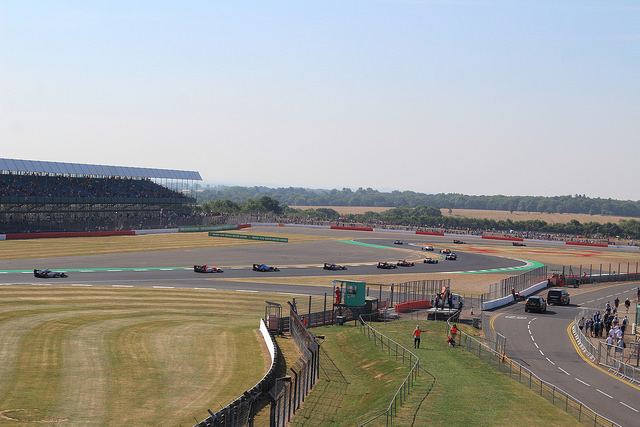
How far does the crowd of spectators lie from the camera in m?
99.8

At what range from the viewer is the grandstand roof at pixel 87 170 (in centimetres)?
10612

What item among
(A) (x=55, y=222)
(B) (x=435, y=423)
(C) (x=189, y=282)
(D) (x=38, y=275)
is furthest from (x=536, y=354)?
(A) (x=55, y=222)

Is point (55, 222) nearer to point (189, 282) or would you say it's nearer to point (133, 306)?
point (189, 282)

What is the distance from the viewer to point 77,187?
111 m

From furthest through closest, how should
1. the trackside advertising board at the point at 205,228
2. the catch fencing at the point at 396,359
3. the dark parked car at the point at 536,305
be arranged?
the trackside advertising board at the point at 205,228 < the dark parked car at the point at 536,305 < the catch fencing at the point at 396,359

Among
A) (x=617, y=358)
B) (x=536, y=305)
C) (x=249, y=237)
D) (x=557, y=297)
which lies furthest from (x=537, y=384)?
(x=249, y=237)

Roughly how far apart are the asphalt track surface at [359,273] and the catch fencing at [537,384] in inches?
38.2

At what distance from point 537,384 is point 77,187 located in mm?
102945

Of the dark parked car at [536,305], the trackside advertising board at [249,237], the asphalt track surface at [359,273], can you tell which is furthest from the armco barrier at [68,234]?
the dark parked car at [536,305]

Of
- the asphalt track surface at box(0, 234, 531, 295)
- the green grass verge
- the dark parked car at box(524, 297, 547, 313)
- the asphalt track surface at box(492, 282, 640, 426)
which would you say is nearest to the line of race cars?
the asphalt track surface at box(0, 234, 531, 295)

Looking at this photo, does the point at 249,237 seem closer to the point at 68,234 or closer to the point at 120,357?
the point at 68,234

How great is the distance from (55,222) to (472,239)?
8780cm

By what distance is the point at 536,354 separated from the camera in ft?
105

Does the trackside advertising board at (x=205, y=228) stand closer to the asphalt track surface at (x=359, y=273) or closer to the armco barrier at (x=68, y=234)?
the armco barrier at (x=68, y=234)
